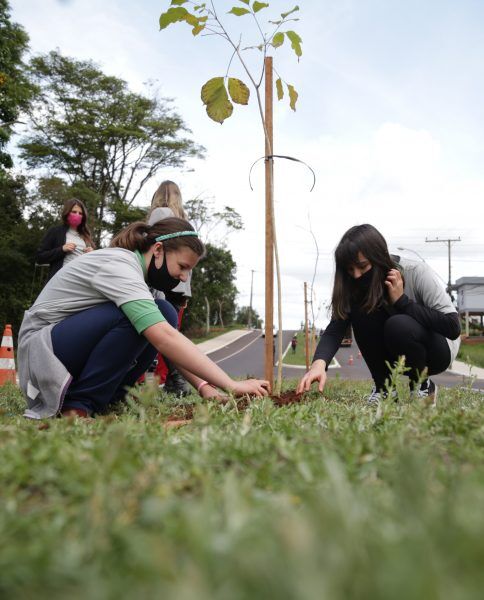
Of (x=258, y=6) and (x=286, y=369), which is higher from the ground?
(x=258, y=6)

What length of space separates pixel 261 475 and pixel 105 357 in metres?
2.07

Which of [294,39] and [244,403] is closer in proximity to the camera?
[244,403]

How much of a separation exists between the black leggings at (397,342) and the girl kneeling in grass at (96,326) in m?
1.16

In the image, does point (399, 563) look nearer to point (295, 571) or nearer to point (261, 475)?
point (295, 571)

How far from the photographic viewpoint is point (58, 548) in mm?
765

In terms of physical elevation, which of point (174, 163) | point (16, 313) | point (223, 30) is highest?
point (174, 163)

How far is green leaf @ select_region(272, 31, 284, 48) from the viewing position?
3529mm

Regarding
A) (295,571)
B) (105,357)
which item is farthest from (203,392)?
(295,571)

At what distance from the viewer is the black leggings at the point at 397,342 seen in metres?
3.70

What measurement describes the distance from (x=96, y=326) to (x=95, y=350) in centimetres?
14

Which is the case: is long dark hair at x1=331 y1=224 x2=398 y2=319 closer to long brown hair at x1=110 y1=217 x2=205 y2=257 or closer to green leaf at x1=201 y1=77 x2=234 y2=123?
long brown hair at x1=110 y1=217 x2=205 y2=257

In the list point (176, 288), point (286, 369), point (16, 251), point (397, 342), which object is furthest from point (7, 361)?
point (16, 251)

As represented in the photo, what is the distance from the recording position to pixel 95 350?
10.1ft

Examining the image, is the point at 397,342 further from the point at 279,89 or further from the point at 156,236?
the point at 279,89
